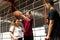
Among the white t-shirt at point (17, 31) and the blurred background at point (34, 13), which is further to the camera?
the blurred background at point (34, 13)

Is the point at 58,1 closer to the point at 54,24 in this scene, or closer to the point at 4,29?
the point at 54,24

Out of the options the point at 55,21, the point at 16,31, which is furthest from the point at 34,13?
the point at 55,21

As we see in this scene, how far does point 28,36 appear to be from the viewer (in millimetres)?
4953

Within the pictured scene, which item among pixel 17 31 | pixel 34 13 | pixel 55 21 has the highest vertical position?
pixel 34 13

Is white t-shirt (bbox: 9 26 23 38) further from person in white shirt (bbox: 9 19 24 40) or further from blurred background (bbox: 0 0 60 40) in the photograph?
blurred background (bbox: 0 0 60 40)

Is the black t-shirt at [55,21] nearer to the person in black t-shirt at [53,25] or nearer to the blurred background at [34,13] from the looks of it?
the person in black t-shirt at [53,25]

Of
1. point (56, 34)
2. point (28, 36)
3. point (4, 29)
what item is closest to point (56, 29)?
point (56, 34)

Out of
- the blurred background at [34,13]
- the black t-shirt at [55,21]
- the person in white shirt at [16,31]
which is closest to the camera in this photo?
the black t-shirt at [55,21]

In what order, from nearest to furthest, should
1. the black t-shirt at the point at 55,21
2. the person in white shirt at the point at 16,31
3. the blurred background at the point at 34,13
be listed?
1. the black t-shirt at the point at 55,21
2. the person in white shirt at the point at 16,31
3. the blurred background at the point at 34,13

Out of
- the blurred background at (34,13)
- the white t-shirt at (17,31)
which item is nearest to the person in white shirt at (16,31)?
the white t-shirt at (17,31)

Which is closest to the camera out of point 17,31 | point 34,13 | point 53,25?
point 53,25

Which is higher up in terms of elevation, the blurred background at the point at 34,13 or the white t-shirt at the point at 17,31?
the blurred background at the point at 34,13

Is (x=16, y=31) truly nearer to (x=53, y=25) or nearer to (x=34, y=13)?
(x=34, y=13)

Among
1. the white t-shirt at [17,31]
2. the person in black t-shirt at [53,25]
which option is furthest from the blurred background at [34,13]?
the person in black t-shirt at [53,25]
